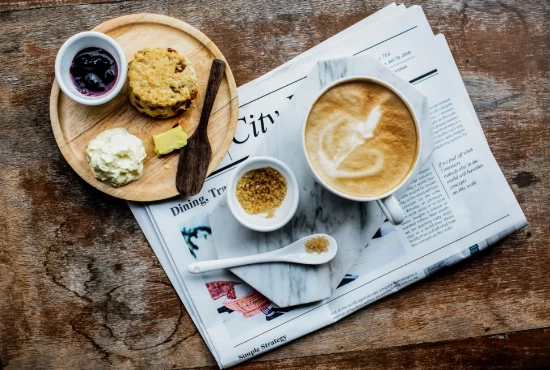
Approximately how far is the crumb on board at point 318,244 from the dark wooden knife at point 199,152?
27cm

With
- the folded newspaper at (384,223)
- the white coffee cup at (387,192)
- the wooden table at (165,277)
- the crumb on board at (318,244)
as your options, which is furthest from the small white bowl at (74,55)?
the crumb on board at (318,244)

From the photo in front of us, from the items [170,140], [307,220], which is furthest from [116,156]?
[307,220]

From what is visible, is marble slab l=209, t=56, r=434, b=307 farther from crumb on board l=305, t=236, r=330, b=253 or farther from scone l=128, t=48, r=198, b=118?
scone l=128, t=48, r=198, b=118

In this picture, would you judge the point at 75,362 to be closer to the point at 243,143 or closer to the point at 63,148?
the point at 63,148

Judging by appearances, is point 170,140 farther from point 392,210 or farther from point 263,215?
point 392,210

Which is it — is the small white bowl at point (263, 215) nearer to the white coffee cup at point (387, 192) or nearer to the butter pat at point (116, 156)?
the white coffee cup at point (387, 192)

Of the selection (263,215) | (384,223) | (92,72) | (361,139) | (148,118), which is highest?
(92,72)

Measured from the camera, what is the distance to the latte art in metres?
1.02

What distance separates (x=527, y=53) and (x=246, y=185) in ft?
2.42

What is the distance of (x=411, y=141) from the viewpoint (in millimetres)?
1034

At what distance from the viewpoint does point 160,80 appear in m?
1.04

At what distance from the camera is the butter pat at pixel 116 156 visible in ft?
3.40

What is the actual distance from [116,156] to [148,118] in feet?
0.38

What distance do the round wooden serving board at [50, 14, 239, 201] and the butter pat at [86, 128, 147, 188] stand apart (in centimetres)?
2
